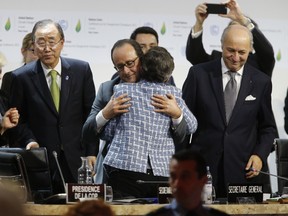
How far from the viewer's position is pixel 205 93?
6117 mm

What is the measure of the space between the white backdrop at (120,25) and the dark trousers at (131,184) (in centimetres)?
269

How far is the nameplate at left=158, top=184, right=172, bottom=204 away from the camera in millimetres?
4832

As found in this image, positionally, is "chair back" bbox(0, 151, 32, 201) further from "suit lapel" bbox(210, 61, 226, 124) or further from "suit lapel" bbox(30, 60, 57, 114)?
"suit lapel" bbox(210, 61, 226, 124)

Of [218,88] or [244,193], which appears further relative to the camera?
[218,88]

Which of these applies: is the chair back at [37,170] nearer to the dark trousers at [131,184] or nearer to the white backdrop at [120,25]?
the dark trousers at [131,184]

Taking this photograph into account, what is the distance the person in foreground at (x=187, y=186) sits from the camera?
3297mm

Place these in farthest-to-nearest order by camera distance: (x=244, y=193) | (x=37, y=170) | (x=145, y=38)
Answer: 1. (x=145, y=38)
2. (x=37, y=170)
3. (x=244, y=193)

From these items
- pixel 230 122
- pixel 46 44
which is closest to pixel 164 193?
pixel 230 122

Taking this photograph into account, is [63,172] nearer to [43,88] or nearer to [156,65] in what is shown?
[43,88]

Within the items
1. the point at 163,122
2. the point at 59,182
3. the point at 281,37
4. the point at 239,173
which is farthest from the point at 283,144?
the point at 281,37

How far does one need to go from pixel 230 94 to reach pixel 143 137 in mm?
1032

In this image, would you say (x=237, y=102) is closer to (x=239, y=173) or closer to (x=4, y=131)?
(x=239, y=173)

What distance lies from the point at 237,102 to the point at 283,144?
1.38ft

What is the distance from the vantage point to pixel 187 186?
3.31 metres
